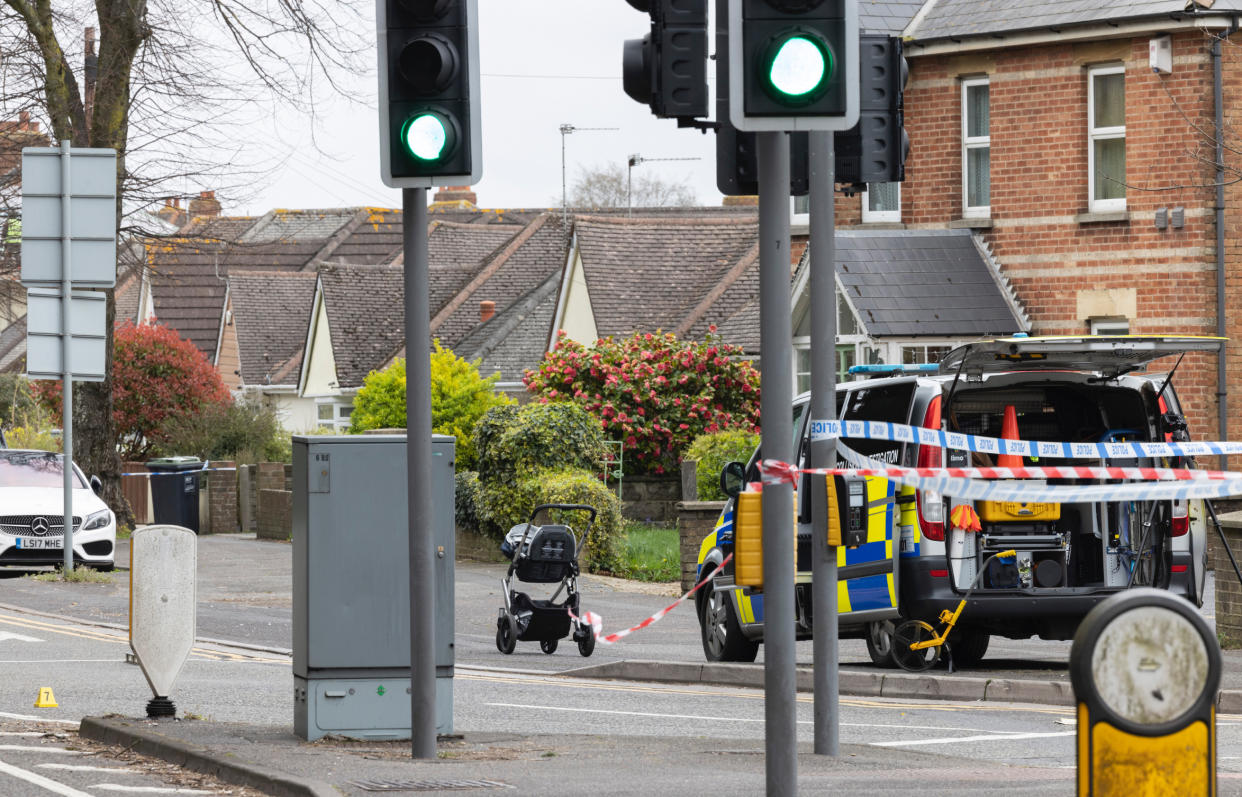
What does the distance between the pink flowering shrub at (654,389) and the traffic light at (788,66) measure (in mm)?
24463

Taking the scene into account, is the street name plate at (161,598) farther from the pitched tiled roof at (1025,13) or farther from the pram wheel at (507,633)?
the pitched tiled roof at (1025,13)

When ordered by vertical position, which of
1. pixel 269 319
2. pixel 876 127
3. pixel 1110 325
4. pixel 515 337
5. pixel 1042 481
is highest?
pixel 269 319

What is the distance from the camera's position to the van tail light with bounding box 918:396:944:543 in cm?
1250

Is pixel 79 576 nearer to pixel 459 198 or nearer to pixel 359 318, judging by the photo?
pixel 359 318

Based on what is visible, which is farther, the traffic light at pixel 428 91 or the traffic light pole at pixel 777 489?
the traffic light at pixel 428 91

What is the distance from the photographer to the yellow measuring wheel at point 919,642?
12898 mm

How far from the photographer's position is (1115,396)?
13.3 m

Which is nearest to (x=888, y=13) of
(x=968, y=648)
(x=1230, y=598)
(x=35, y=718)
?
(x=1230, y=598)

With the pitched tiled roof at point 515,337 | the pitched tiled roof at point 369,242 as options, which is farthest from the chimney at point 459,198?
the pitched tiled roof at point 515,337

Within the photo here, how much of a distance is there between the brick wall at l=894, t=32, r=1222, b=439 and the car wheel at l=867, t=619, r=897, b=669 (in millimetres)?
13374

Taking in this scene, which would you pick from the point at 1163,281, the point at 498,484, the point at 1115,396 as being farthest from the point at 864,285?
the point at 1115,396

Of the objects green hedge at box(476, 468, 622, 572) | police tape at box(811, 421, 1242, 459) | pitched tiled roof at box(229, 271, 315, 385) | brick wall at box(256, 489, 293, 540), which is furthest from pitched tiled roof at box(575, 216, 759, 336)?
police tape at box(811, 421, 1242, 459)

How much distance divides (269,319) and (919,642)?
149 feet

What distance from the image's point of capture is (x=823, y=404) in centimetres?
907
